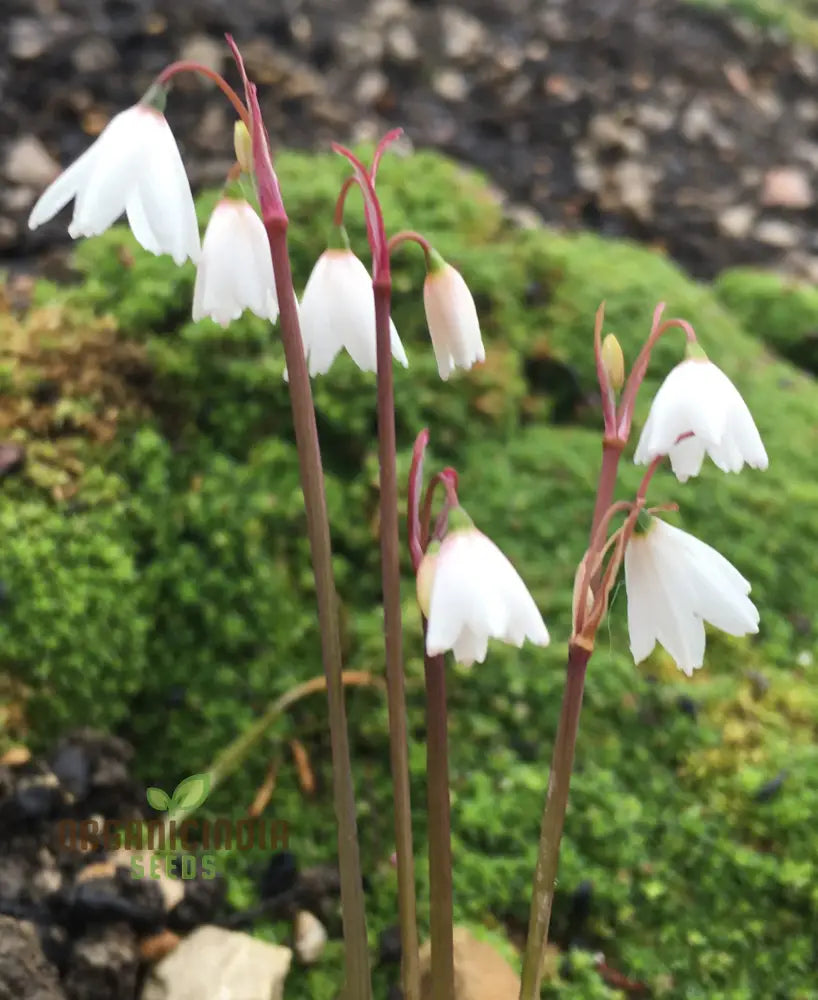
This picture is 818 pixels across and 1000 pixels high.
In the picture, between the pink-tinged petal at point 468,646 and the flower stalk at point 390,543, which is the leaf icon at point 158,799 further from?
the pink-tinged petal at point 468,646

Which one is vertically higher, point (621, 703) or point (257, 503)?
point (257, 503)

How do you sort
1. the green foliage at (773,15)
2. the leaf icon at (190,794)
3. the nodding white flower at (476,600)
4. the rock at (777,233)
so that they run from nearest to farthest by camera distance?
the nodding white flower at (476,600) < the leaf icon at (190,794) < the rock at (777,233) < the green foliage at (773,15)

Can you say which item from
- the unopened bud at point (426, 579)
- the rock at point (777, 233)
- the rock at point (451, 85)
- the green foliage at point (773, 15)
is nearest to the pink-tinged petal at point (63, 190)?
the unopened bud at point (426, 579)

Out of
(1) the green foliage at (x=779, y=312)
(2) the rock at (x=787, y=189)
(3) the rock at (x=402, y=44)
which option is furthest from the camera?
(2) the rock at (x=787, y=189)

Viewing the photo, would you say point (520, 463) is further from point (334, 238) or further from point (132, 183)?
point (132, 183)

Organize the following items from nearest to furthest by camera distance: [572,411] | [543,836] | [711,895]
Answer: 1. [543,836]
2. [711,895]
3. [572,411]

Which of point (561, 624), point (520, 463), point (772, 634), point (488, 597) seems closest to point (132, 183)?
point (488, 597)

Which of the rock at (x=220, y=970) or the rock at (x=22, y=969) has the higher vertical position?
the rock at (x=22, y=969)

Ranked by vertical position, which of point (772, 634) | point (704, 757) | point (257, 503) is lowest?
point (704, 757)
